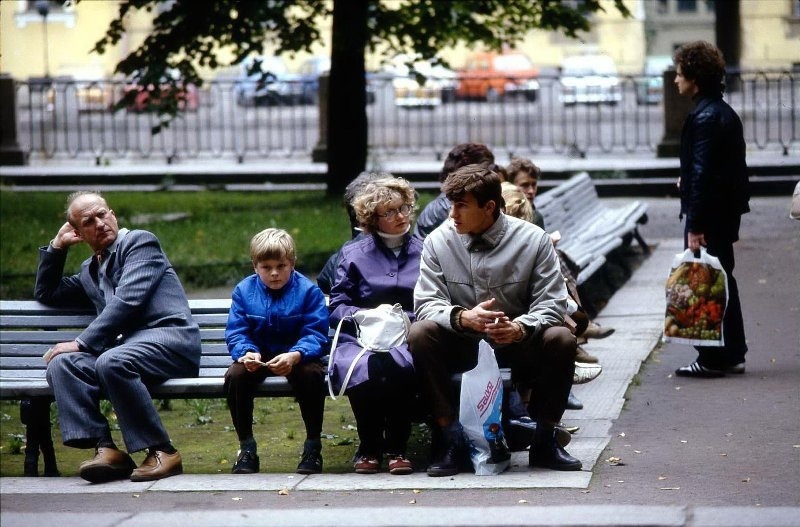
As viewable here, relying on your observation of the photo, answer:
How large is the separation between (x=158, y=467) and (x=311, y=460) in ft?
2.27

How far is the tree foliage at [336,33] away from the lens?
50.9 ft

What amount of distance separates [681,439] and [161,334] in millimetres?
2557

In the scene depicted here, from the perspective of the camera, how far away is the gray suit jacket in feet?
21.4

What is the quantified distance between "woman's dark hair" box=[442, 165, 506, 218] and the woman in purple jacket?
18.6 inches

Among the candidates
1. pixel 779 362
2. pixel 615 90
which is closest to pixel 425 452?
pixel 779 362

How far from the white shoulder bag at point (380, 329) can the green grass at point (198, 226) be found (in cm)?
589

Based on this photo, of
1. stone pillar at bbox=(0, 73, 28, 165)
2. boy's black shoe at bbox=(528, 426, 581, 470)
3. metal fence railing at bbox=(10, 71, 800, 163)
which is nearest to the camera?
boy's black shoe at bbox=(528, 426, 581, 470)

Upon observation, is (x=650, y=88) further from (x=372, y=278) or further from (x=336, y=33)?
(x=372, y=278)

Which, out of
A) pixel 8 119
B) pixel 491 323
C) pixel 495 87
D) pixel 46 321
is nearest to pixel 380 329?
pixel 491 323

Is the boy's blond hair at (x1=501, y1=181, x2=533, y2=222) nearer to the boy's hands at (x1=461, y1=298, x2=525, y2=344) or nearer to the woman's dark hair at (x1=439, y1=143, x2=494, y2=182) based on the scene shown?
the woman's dark hair at (x1=439, y1=143, x2=494, y2=182)

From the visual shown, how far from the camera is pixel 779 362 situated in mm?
8578

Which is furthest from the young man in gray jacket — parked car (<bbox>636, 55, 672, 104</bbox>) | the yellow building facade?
the yellow building facade

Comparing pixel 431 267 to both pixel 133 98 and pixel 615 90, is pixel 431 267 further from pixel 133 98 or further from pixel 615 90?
pixel 615 90

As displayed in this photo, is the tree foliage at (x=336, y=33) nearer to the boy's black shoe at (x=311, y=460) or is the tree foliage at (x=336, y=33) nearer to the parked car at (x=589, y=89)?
the parked car at (x=589, y=89)
